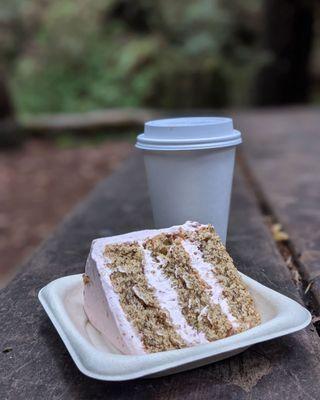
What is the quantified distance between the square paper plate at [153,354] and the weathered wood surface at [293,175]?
8.9 inches

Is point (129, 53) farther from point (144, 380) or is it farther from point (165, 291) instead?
point (144, 380)

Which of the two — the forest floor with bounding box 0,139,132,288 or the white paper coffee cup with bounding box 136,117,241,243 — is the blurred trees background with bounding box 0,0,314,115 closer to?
the forest floor with bounding box 0,139,132,288

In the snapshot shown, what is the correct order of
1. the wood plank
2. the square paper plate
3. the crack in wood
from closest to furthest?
the square paper plate, the crack in wood, the wood plank

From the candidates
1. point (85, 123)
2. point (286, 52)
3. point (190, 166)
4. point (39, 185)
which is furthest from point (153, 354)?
point (286, 52)

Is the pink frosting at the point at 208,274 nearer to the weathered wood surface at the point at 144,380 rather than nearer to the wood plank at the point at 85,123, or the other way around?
the weathered wood surface at the point at 144,380

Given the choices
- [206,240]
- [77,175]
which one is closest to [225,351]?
[206,240]

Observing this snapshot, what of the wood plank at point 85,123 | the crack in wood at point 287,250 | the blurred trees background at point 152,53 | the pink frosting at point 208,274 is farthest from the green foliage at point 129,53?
the pink frosting at point 208,274

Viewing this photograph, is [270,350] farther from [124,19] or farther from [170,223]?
[124,19]

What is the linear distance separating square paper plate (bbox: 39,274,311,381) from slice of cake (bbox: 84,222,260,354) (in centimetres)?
3

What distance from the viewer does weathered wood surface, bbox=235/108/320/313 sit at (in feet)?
4.97

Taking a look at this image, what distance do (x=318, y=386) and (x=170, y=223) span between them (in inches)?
23.7

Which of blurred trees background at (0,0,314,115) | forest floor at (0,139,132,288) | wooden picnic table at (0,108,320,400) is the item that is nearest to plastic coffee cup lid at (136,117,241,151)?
wooden picnic table at (0,108,320,400)

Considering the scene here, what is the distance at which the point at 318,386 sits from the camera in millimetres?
846

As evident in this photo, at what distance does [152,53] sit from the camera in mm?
9242
